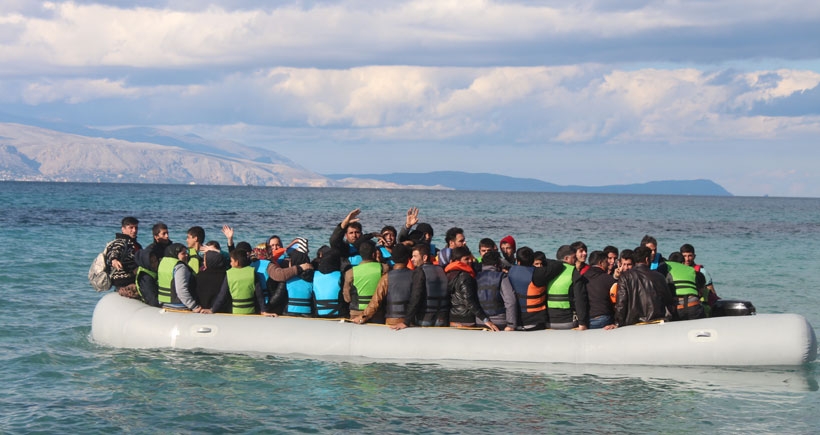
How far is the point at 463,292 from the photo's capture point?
34.7 ft

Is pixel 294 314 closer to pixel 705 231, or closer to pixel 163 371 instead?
pixel 163 371

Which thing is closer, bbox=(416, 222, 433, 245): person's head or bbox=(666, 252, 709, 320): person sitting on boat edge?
bbox=(666, 252, 709, 320): person sitting on boat edge

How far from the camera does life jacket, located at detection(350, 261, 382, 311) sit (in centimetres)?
1062

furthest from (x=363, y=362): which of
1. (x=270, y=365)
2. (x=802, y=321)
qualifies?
(x=802, y=321)

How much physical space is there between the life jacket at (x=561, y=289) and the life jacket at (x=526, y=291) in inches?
3.2

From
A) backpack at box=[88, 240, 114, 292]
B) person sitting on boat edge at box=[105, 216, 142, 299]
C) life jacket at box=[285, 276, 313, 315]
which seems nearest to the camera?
life jacket at box=[285, 276, 313, 315]

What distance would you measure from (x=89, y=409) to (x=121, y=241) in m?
3.40

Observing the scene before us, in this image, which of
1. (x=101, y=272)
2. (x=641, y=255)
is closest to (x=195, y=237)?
(x=101, y=272)

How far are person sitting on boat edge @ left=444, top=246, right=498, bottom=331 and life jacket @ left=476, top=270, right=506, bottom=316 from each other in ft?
0.21

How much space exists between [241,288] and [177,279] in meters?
0.86

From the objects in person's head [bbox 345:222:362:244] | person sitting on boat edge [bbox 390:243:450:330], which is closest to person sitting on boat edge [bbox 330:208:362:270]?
person's head [bbox 345:222:362:244]

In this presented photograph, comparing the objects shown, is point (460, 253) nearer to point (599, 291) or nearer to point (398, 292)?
point (398, 292)

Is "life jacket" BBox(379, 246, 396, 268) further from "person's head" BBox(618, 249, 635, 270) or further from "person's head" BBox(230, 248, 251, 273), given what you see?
"person's head" BBox(618, 249, 635, 270)

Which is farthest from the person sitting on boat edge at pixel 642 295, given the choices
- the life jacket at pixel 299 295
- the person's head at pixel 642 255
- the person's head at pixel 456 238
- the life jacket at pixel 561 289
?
the life jacket at pixel 299 295
